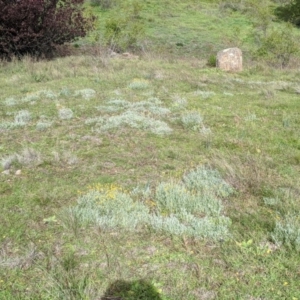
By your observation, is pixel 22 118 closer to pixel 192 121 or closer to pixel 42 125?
pixel 42 125

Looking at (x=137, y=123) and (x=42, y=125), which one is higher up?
(x=42, y=125)

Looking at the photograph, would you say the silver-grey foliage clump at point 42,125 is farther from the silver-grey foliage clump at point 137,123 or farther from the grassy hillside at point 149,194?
the silver-grey foliage clump at point 137,123

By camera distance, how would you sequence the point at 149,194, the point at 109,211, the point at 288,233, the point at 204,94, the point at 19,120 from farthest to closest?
the point at 204,94, the point at 19,120, the point at 149,194, the point at 109,211, the point at 288,233

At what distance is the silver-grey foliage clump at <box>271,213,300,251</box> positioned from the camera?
10.9 feet

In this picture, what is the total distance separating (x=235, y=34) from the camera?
25094mm

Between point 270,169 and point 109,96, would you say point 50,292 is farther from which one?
point 109,96

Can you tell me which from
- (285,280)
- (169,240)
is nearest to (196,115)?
(169,240)

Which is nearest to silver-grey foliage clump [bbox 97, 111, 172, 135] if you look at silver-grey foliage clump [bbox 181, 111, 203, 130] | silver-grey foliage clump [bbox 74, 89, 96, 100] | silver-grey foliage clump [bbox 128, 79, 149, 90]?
silver-grey foliage clump [bbox 181, 111, 203, 130]

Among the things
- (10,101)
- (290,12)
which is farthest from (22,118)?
(290,12)

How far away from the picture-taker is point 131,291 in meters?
2.91

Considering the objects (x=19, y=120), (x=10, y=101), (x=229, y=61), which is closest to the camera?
(x=19, y=120)

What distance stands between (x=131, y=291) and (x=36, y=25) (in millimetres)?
14981

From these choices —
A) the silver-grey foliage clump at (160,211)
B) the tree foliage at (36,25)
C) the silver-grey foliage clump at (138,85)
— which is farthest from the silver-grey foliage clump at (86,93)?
the tree foliage at (36,25)

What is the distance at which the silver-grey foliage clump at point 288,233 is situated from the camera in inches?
131
